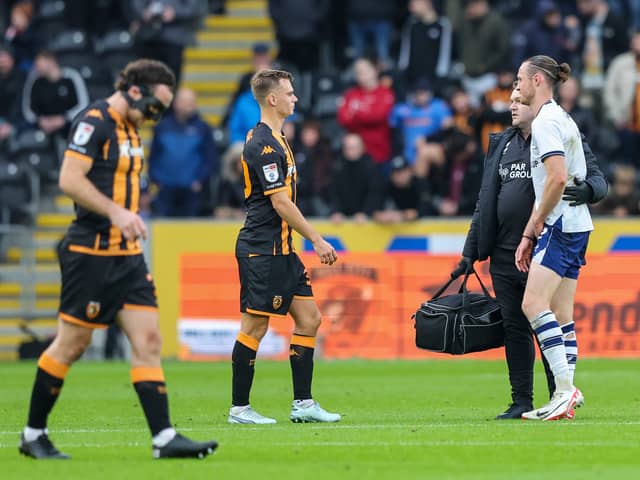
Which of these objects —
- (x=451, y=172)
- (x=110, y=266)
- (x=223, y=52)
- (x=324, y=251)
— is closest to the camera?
(x=110, y=266)

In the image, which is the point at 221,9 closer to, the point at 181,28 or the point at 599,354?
the point at 181,28

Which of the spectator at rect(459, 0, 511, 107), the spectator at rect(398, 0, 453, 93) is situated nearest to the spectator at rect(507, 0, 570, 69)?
the spectator at rect(459, 0, 511, 107)

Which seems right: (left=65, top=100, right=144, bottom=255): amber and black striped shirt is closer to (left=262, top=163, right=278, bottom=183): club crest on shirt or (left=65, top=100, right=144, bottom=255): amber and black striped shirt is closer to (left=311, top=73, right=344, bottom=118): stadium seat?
(left=262, top=163, right=278, bottom=183): club crest on shirt

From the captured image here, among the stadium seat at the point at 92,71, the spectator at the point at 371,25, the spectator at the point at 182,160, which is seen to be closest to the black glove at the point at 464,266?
the spectator at the point at 182,160

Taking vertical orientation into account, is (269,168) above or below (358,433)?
above

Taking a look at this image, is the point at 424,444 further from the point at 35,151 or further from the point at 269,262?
the point at 35,151

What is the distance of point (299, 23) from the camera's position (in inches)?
863

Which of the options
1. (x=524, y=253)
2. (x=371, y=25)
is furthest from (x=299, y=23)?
(x=524, y=253)

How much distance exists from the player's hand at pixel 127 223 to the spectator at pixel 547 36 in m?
13.4

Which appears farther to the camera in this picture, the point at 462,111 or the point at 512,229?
the point at 462,111

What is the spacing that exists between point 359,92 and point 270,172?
9615 millimetres

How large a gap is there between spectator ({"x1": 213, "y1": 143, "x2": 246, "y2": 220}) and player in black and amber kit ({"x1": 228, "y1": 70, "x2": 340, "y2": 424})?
8.82 meters

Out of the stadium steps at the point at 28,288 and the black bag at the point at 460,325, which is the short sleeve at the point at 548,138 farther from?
the stadium steps at the point at 28,288

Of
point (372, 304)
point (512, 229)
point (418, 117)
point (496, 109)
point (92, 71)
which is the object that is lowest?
point (372, 304)
